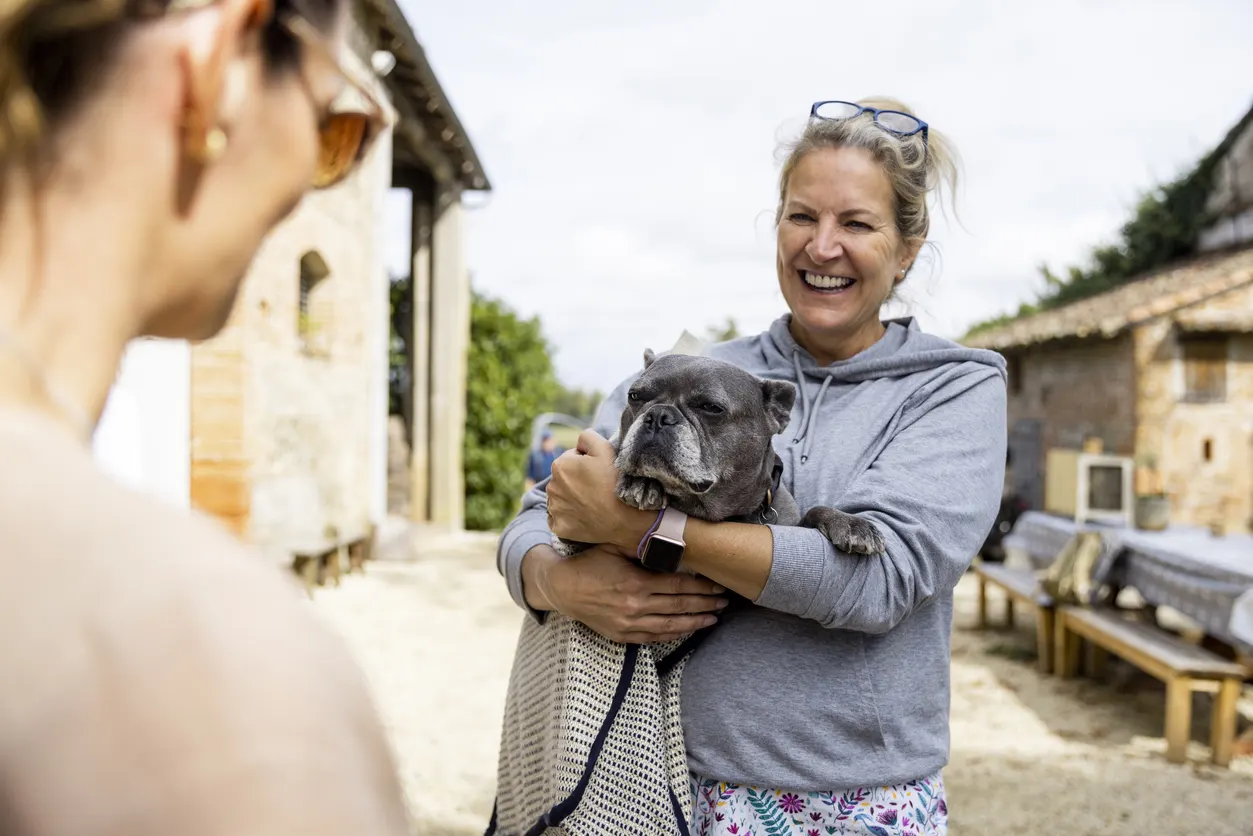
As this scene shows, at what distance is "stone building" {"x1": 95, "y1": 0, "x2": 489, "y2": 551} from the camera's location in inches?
296

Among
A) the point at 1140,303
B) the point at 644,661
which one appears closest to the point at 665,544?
the point at 644,661

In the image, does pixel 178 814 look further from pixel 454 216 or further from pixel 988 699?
pixel 454 216

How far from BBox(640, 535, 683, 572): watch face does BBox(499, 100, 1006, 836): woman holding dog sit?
0.02 m

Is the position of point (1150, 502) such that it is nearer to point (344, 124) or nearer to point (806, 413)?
point (806, 413)

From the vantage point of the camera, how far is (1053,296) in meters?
32.3

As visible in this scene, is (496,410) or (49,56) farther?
(496,410)

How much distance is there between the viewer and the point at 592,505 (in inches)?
80.7

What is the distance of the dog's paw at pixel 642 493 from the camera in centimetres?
203

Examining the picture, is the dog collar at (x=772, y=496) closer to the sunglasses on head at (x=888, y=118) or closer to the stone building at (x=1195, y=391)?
the sunglasses on head at (x=888, y=118)

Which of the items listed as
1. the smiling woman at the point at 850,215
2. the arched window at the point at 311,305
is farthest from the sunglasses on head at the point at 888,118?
the arched window at the point at 311,305

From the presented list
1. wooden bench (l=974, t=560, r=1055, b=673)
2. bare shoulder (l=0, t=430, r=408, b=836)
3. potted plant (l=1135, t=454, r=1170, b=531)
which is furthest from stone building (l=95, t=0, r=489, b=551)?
potted plant (l=1135, t=454, r=1170, b=531)

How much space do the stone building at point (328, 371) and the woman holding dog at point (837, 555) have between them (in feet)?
13.1

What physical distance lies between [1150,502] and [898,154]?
7582 mm

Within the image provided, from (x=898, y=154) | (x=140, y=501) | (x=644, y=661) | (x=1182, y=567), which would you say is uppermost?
(x=898, y=154)
